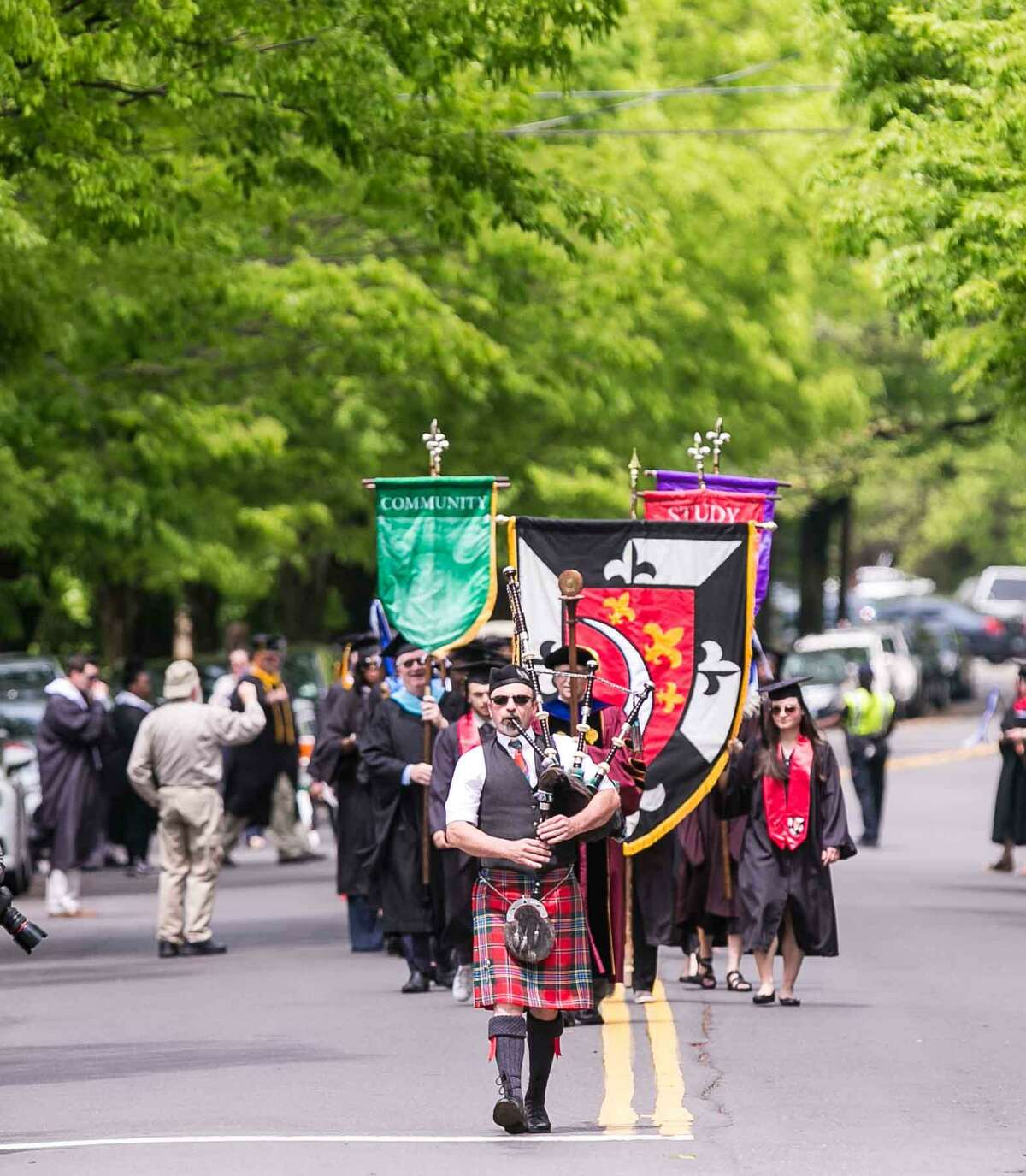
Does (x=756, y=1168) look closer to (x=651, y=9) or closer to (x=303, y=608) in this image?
(x=651, y=9)

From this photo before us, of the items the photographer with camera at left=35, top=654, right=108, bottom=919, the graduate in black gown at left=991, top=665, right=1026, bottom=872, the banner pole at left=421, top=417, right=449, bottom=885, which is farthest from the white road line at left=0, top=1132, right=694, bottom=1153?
the graduate in black gown at left=991, top=665, right=1026, bottom=872

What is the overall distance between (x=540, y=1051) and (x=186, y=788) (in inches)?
278

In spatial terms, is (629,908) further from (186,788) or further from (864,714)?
(864,714)

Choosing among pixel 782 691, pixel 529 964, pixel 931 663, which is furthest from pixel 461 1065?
pixel 931 663

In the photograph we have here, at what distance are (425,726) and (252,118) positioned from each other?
13.8ft

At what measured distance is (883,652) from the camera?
43.3m

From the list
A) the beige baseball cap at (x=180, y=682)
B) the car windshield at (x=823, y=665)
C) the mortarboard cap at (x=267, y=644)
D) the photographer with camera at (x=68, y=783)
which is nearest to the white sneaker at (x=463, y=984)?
the beige baseball cap at (x=180, y=682)

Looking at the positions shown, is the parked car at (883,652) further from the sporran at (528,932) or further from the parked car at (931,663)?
the sporran at (528,932)

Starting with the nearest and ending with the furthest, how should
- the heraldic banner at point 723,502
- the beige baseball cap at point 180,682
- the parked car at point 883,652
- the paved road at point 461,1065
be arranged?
the paved road at point 461,1065
the heraldic banner at point 723,502
the beige baseball cap at point 180,682
the parked car at point 883,652

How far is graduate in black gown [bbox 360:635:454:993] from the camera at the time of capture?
1491 cm

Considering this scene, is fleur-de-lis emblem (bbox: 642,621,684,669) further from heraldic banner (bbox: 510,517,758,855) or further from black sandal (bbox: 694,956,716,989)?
black sandal (bbox: 694,956,716,989)

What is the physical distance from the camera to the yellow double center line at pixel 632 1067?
10070 millimetres

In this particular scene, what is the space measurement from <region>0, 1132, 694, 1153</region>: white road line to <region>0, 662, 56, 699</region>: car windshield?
50.0 feet

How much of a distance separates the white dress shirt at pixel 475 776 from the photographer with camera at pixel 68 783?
9875mm
